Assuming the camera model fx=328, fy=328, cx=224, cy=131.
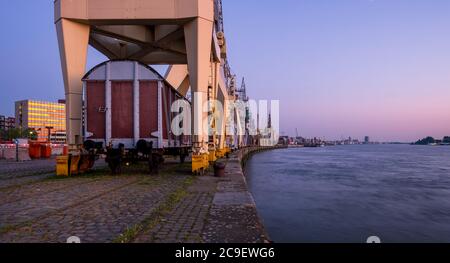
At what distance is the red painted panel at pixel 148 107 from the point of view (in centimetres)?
1656

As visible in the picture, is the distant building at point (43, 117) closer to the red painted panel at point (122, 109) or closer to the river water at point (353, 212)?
the river water at point (353, 212)

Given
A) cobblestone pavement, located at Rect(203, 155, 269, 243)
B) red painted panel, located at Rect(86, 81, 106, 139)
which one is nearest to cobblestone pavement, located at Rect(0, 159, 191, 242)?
cobblestone pavement, located at Rect(203, 155, 269, 243)

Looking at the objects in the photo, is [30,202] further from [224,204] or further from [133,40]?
[133,40]

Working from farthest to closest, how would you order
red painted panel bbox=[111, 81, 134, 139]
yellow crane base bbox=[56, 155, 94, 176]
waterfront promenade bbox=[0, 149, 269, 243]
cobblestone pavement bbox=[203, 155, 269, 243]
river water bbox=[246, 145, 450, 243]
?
1. yellow crane base bbox=[56, 155, 94, 176]
2. red painted panel bbox=[111, 81, 134, 139]
3. river water bbox=[246, 145, 450, 243]
4. waterfront promenade bbox=[0, 149, 269, 243]
5. cobblestone pavement bbox=[203, 155, 269, 243]

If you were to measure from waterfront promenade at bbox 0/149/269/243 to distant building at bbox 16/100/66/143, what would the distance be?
178 m

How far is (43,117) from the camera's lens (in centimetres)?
18438

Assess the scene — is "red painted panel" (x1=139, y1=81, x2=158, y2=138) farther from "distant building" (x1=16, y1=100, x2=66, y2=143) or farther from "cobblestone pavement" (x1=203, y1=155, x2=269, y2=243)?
"distant building" (x1=16, y1=100, x2=66, y2=143)

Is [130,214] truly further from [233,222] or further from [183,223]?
[233,222]

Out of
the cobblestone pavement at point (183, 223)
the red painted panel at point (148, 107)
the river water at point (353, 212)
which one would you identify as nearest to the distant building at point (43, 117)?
the river water at point (353, 212)

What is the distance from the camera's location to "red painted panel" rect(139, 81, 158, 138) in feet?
54.3

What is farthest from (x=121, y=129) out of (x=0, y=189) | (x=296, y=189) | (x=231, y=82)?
(x=231, y=82)

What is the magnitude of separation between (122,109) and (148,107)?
1319 millimetres
